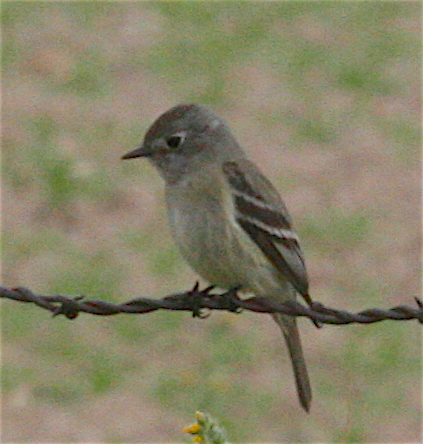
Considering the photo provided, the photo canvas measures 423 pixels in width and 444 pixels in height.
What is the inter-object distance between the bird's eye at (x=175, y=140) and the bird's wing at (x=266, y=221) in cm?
31

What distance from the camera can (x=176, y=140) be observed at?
7.06 meters

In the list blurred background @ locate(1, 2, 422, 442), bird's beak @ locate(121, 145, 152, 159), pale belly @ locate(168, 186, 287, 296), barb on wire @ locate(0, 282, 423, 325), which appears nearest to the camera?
barb on wire @ locate(0, 282, 423, 325)

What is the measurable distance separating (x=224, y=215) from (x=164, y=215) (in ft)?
15.9

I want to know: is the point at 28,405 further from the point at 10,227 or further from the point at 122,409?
the point at 10,227

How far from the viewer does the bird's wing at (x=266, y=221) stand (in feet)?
22.0

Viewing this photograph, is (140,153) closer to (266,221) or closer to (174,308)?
(266,221)

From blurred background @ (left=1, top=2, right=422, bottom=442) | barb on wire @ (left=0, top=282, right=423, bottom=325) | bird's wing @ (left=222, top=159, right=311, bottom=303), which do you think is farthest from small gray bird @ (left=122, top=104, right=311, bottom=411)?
blurred background @ (left=1, top=2, right=422, bottom=442)

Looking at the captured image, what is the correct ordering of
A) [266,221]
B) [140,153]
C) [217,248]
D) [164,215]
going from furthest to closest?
1. [164,215]
2. [140,153]
3. [266,221]
4. [217,248]

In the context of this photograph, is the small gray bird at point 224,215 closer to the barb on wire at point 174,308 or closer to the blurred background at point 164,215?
the barb on wire at point 174,308

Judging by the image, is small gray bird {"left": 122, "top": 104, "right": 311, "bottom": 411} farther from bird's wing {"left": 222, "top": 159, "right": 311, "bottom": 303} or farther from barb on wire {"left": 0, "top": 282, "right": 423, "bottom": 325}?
barb on wire {"left": 0, "top": 282, "right": 423, "bottom": 325}

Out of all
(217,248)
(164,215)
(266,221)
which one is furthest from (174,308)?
(164,215)

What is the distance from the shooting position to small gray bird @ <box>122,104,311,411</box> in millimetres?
6613

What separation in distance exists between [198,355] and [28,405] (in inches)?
53.3

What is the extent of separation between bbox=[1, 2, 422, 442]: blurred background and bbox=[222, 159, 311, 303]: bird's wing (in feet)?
7.09
